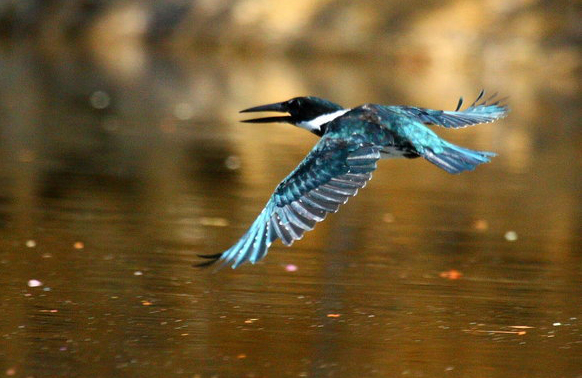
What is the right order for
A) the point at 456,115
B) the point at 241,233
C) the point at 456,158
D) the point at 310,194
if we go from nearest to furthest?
the point at 310,194 → the point at 456,158 → the point at 456,115 → the point at 241,233

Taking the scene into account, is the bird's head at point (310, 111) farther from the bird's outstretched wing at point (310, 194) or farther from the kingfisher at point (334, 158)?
the bird's outstretched wing at point (310, 194)

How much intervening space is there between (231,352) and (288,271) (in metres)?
1.92

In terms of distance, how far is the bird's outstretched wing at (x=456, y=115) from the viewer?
7.10 meters

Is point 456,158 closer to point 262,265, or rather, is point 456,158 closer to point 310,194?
point 310,194

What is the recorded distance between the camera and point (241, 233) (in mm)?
8773

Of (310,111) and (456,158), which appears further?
(310,111)

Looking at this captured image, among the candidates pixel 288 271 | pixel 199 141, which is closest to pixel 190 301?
pixel 288 271

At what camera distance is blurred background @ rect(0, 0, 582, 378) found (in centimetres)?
555

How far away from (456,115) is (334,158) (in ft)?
4.89

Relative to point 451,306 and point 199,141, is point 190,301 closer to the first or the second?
point 451,306

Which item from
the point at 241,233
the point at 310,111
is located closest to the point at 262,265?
the point at 310,111

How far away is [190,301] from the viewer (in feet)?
21.3

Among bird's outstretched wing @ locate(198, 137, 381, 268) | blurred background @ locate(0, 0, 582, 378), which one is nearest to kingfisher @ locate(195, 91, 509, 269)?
bird's outstretched wing @ locate(198, 137, 381, 268)

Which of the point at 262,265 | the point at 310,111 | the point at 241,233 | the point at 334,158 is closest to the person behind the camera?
A: the point at 334,158
